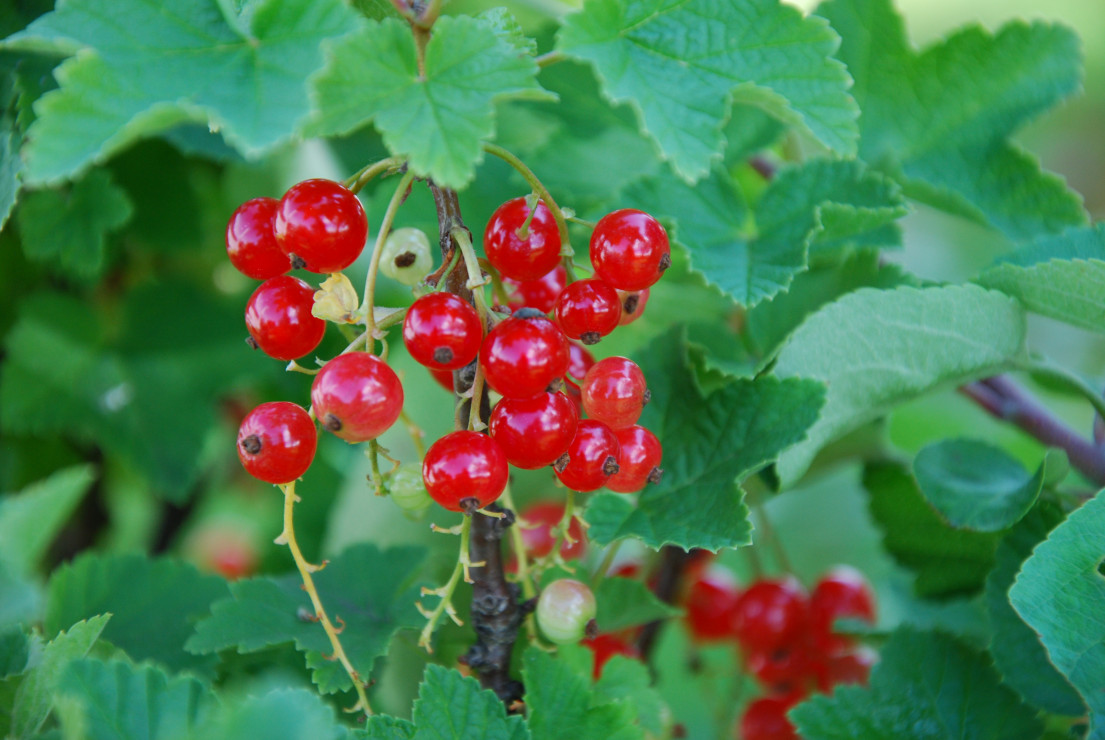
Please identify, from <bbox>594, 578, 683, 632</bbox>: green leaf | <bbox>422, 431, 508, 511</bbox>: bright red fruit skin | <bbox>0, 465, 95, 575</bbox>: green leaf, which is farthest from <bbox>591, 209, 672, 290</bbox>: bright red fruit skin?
<bbox>0, 465, 95, 575</bbox>: green leaf

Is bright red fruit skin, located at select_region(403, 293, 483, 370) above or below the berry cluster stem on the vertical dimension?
above

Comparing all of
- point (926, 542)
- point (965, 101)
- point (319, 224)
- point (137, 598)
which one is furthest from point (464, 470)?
point (965, 101)

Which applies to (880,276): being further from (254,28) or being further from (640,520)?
(254,28)

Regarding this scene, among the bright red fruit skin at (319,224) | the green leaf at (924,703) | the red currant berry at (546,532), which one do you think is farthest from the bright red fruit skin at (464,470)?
the red currant berry at (546,532)

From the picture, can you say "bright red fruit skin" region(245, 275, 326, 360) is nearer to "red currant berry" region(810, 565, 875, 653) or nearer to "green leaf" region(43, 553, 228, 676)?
"green leaf" region(43, 553, 228, 676)

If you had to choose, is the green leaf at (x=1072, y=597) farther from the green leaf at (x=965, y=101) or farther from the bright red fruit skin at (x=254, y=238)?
the bright red fruit skin at (x=254, y=238)
